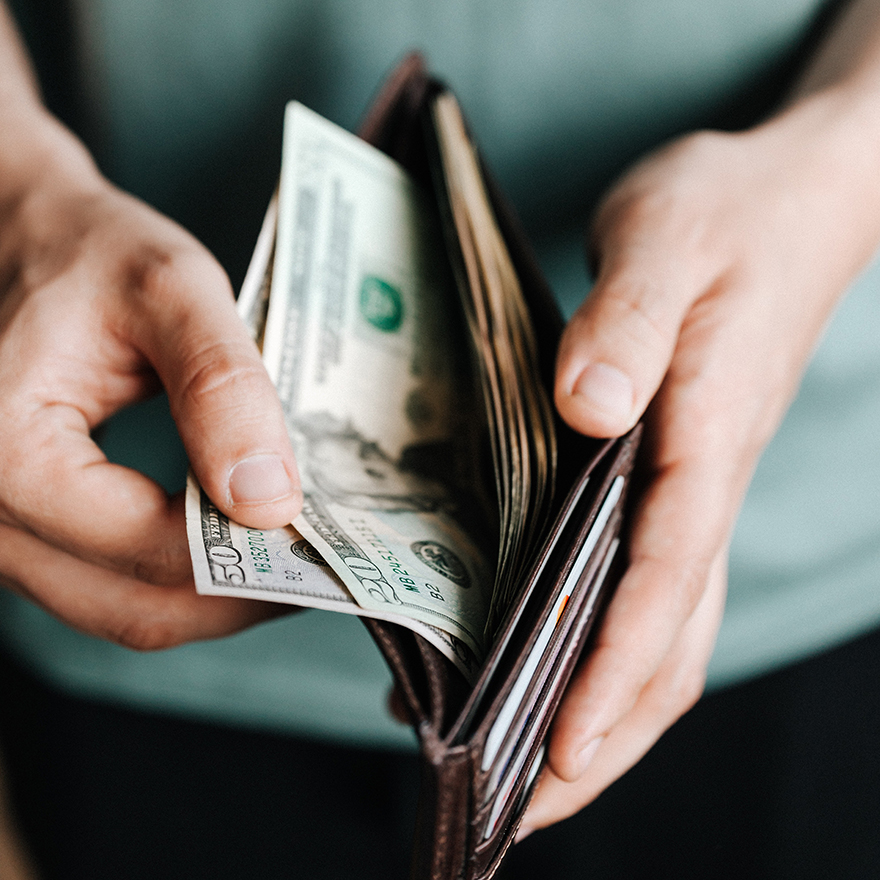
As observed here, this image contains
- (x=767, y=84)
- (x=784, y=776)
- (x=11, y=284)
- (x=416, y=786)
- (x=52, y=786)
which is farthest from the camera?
(x=52, y=786)

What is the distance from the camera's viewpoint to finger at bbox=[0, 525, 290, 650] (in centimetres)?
58

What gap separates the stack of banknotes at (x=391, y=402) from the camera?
1.52ft

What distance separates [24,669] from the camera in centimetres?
110

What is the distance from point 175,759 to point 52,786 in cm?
25

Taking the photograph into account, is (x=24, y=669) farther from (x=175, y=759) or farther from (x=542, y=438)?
(x=542, y=438)

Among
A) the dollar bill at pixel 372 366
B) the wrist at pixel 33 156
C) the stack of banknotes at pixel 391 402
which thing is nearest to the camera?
the stack of banknotes at pixel 391 402

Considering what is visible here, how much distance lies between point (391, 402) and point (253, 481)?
30 centimetres

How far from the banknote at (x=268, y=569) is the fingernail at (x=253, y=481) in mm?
28

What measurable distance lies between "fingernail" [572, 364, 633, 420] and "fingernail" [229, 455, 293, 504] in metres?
0.22

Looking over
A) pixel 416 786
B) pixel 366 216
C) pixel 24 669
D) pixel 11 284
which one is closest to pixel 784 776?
pixel 416 786

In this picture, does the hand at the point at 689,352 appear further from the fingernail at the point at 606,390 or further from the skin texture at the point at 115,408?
the skin texture at the point at 115,408

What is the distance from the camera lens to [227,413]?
485 mm

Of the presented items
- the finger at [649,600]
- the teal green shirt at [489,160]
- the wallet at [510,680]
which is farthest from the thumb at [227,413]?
the teal green shirt at [489,160]

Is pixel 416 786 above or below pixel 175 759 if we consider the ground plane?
above
